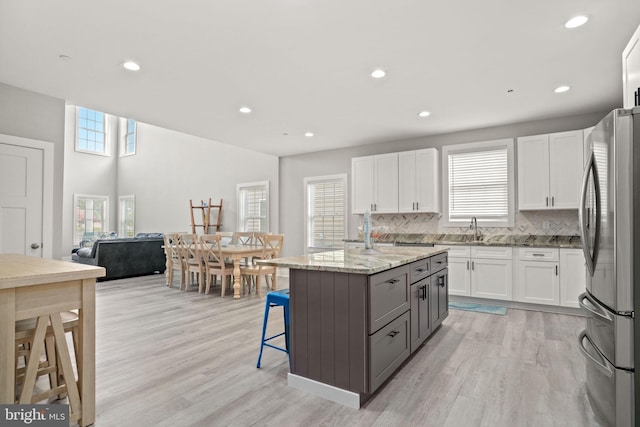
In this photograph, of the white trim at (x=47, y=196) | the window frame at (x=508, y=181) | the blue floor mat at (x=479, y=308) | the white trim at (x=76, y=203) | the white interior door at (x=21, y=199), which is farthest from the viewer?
the white trim at (x=76, y=203)

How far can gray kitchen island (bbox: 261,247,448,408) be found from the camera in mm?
2127

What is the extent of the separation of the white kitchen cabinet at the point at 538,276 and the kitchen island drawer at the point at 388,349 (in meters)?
2.77

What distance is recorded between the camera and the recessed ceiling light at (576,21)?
2.46 meters

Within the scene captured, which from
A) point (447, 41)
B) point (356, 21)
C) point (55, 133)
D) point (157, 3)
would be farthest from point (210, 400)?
point (55, 133)

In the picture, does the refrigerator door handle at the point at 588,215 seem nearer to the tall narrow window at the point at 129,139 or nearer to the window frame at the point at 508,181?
the window frame at the point at 508,181

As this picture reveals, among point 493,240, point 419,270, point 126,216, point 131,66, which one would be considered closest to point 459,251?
point 493,240

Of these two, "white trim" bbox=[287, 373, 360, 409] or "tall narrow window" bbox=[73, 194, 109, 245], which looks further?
"tall narrow window" bbox=[73, 194, 109, 245]

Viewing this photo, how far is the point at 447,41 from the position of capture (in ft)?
9.21

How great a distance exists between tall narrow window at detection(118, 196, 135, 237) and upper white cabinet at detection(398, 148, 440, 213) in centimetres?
904

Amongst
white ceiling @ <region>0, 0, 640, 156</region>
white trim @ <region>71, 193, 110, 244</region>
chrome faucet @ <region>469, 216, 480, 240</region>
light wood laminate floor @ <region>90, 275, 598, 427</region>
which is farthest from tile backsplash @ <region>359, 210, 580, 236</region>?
white trim @ <region>71, 193, 110, 244</region>

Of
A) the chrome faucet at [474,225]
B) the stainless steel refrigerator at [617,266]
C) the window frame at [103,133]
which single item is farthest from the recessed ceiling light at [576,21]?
the window frame at [103,133]

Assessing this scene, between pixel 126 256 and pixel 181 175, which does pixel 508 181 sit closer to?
pixel 126 256

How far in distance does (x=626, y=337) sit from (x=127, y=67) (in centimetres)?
422

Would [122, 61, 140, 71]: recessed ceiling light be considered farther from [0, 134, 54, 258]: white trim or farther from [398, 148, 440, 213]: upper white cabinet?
[398, 148, 440, 213]: upper white cabinet
